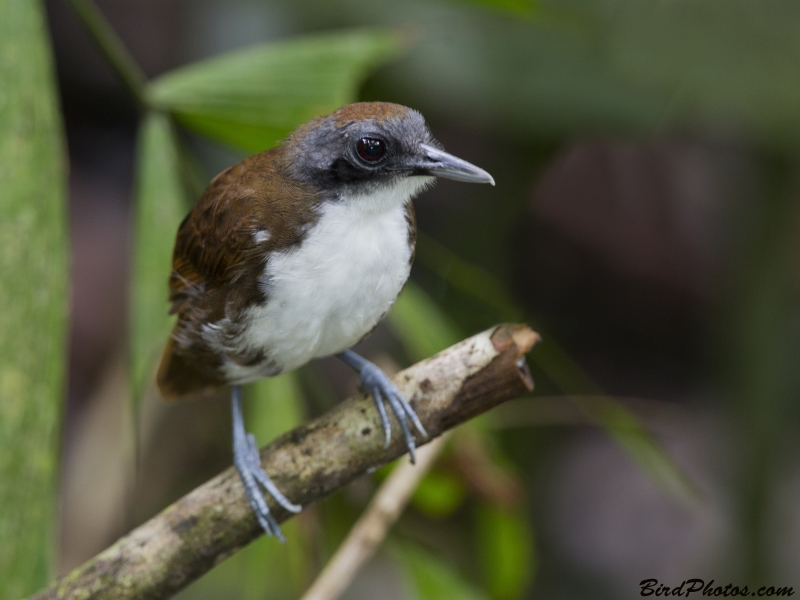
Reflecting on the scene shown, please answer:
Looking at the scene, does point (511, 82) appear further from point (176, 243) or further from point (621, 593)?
point (621, 593)

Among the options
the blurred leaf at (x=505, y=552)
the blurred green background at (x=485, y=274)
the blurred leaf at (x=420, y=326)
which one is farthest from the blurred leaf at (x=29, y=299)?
the blurred leaf at (x=505, y=552)

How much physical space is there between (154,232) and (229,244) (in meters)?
0.45

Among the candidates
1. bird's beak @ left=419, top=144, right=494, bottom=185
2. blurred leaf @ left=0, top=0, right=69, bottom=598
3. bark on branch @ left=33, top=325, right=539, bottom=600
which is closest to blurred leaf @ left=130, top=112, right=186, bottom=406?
blurred leaf @ left=0, top=0, right=69, bottom=598

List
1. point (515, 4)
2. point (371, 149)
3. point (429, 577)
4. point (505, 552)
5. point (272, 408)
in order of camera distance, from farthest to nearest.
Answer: point (505, 552) < point (429, 577) < point (272, 408) < point (515, 4) < point (371, 149)

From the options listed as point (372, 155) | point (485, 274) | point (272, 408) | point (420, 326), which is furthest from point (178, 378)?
point (485, 274)

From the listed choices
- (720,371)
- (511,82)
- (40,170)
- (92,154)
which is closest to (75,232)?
(92,154)

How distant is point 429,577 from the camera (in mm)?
2480

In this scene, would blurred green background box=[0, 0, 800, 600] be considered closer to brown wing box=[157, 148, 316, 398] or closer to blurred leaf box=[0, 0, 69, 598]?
blurred leaf box=[0, 0, 69, 598]

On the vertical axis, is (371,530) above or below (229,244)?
below

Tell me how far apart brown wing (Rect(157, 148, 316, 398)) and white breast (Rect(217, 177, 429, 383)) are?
0.03m

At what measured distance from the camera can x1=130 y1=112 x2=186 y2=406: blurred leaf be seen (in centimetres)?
205

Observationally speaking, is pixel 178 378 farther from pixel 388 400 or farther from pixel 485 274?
pixel 485 274

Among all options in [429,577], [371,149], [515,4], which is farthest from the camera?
[429,577]

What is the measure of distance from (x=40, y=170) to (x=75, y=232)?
101 inches
